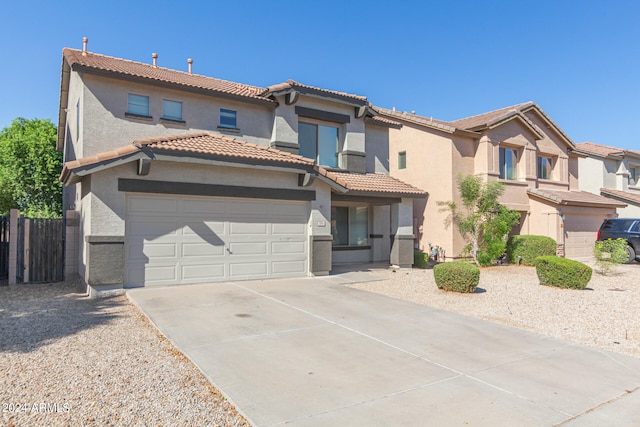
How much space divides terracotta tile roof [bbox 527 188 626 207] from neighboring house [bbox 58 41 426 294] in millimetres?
8472

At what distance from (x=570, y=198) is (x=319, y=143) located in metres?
14.4

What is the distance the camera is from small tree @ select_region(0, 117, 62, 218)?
22234 mm

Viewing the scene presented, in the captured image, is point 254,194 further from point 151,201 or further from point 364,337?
point 364,337

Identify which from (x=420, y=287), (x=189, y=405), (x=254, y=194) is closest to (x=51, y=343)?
(x=189, y=405)

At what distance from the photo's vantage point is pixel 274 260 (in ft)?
41.9

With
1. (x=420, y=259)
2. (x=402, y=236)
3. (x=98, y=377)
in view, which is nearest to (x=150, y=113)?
(x=98, y=377)

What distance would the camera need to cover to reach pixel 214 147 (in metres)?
11.6

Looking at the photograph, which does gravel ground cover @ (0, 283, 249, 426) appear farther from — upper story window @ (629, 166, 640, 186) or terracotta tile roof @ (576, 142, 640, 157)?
upper story window @ (629, 166, 640, 186)

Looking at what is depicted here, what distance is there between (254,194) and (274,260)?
2.22 m

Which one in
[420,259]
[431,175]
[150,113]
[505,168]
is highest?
[150,113]

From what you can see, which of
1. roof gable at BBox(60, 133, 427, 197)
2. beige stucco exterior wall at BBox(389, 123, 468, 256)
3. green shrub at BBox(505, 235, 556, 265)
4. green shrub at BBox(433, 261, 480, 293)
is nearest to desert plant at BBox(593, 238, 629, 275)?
green shrub at BBox(505, 235, 556, 265)

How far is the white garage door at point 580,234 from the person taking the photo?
21.9m

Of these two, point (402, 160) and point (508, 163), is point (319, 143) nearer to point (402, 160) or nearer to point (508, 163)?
point (402, 160)

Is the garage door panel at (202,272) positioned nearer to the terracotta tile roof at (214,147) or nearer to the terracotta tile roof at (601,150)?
the terracotta tile roof at (214,147)
